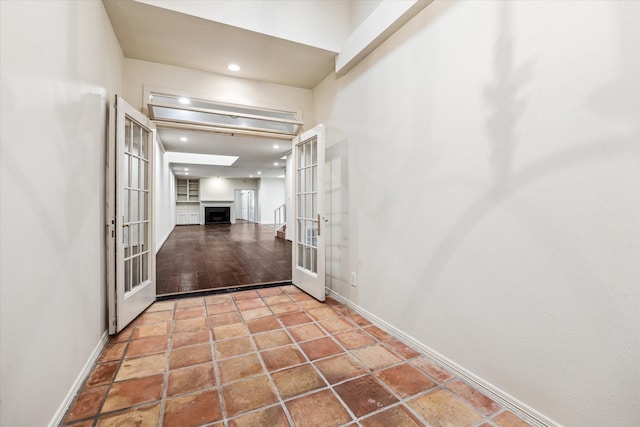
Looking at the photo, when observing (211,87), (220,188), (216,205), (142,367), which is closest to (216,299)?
(142,367)

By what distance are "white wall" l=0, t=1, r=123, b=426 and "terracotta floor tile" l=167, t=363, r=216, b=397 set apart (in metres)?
0.51

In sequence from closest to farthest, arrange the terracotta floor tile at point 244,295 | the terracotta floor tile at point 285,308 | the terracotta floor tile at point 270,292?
the terracotta floor tile at point 285,308, the terracotta floor tile at point 244,295, the terracotta floor tile at point 270,292

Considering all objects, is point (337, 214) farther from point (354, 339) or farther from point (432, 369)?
point (432, 369)

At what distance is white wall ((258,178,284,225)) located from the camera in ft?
46.9

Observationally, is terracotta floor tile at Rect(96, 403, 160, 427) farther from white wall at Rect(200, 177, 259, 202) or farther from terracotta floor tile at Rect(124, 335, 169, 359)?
white wall at Rect(200, 177, 259, 202)

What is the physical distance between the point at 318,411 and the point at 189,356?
1080mm

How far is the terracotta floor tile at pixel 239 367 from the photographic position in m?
1.79

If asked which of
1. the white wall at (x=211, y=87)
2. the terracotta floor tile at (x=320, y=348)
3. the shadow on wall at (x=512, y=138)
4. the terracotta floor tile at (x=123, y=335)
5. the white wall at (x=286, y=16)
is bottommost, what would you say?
the terracotta floor tile at (x=123, y=335)

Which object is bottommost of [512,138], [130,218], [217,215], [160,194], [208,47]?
[217,215]

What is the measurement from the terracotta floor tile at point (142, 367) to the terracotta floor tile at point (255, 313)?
792 millimetres

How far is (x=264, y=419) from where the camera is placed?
1.42 meters

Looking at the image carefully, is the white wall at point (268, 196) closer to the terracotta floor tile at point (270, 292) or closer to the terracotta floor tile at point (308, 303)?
the terracotta floor tile at point (270, 292)

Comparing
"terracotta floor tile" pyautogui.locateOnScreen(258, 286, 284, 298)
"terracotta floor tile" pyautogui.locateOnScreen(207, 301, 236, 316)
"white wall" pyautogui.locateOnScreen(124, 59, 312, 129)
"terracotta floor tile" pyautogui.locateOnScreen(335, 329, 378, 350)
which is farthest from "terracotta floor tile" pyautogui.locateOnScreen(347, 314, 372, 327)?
"white wall" pyautogui.locateOnScreen(124, 59, 312, 129)

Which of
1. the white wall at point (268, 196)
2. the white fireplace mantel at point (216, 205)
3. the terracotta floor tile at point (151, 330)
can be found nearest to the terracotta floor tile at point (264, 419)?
the terracotta floor tile at point (151, 330)
